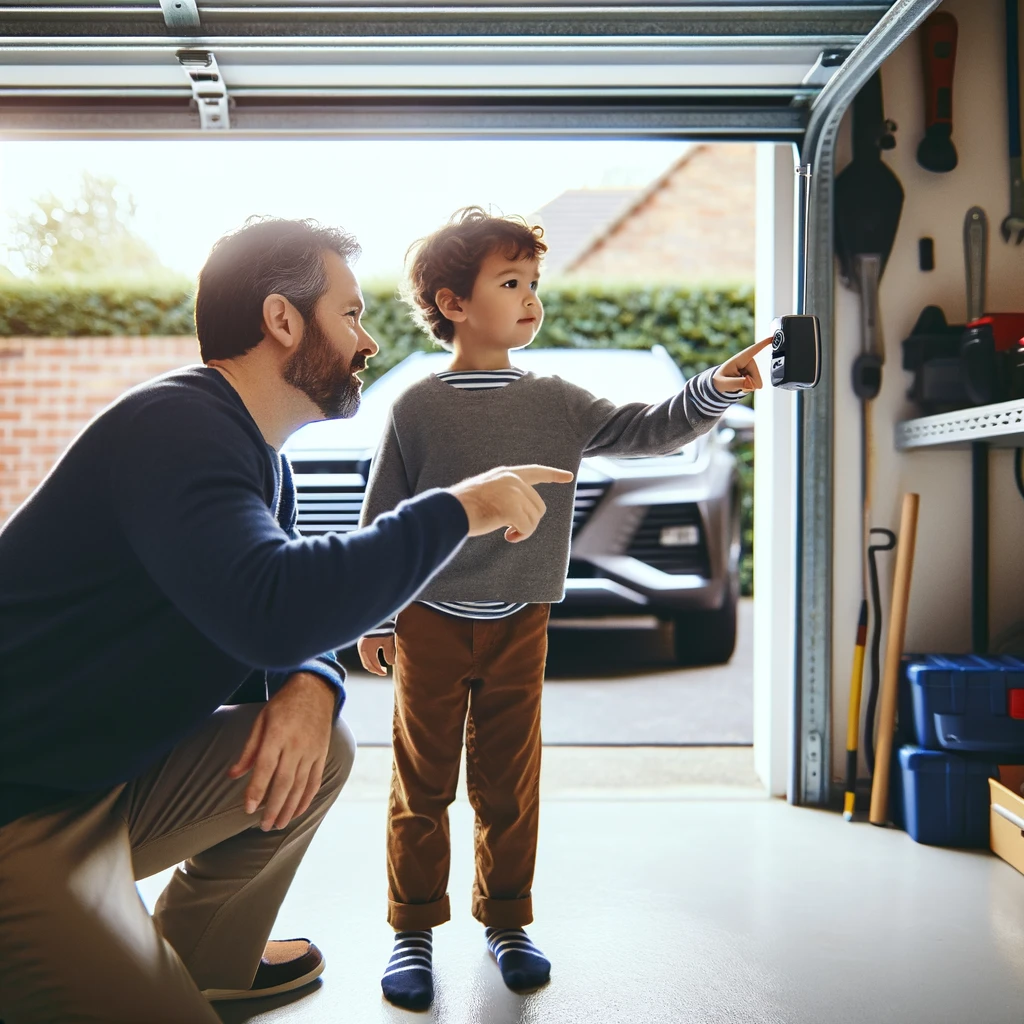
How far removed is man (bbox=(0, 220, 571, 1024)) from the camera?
3.47ft

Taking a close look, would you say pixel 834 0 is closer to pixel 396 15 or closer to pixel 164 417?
pixel 396 15

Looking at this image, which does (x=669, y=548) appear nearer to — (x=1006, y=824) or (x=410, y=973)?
(x=1006, y=824)

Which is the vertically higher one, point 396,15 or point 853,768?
point 396,15

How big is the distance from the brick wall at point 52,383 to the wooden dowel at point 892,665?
212 inches

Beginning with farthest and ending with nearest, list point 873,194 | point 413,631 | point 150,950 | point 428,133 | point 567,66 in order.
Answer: point 873,194
point 428,133
point 567,66
point 413,631
point 150,950

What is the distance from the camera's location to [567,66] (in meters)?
2.19

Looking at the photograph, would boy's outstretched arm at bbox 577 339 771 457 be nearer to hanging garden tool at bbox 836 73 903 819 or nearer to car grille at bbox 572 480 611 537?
hanging garden tool at bbox 836 73 903 819

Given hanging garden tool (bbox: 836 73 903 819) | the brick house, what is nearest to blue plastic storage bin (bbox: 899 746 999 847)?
hanging garden tool (bbox: 836 73 903 819)

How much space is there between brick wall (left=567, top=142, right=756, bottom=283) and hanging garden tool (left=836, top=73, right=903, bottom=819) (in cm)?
684

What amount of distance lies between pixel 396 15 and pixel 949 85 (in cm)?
155

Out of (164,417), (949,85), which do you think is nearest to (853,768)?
(949,85)

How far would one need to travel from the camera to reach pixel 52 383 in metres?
6.59

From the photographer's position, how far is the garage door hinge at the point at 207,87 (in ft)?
6.72

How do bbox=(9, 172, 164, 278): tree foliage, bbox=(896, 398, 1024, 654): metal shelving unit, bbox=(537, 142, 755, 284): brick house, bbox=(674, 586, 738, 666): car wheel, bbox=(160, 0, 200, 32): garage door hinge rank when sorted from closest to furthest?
bbox=(160, 0, 200, 32): garage door hinge, bbox=(896, 398, 1024, 654): metal shelving unit, bbox=(674, 586, 738, 666): car wheel, bbox=(9, 172, 164, 278): tree foliage, bbox=(537, 142, 755, 284): brick house
